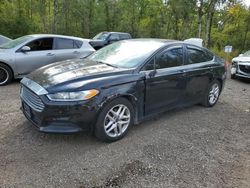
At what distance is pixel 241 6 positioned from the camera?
81.2ft

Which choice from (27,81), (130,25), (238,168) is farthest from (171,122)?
(130,25)

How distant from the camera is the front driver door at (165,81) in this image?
160 inches

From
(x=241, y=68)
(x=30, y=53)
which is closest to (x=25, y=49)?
(x=30, y=53)

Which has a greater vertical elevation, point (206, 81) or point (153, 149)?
point (206, 81)

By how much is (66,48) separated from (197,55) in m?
4.09

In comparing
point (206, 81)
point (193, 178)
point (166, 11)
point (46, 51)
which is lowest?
point (193, 178)

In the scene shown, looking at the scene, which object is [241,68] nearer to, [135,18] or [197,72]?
[197,72]

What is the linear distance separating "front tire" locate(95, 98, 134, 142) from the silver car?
412 cm

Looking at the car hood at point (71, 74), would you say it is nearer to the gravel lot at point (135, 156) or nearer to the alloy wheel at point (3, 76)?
the gravel lot at point (135, 156)

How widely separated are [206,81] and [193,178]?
2.78 m

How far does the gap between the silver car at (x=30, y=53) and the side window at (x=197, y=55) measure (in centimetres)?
388

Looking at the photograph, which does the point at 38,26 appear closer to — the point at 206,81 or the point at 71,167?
the point at 206,81

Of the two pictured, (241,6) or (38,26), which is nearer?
(38,26)

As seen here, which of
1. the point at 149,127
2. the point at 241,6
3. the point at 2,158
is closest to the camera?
the point at 2,158
